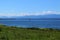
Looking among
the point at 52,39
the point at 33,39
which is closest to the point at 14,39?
the point at 33,39

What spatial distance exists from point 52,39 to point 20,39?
386 cm

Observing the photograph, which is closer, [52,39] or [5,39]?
[5,39]

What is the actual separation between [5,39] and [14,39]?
4.92 ft

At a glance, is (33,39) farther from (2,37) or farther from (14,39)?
(2,37)

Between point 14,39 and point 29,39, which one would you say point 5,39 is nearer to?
point 14,39

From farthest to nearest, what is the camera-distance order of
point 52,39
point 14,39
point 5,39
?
1. point 52,39
2. point 14,39
3. point 5,39

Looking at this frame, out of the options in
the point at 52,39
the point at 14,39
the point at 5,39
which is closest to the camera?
the point at 5,39

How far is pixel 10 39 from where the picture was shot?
→ 64.4ft

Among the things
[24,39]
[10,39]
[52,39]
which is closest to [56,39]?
[52,39]

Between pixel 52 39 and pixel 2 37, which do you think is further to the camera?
pixel 52 39

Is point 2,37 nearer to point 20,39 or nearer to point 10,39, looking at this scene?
point 10,39

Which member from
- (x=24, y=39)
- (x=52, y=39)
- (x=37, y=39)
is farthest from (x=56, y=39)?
(x=24, y=39)

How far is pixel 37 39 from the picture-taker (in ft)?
69.9

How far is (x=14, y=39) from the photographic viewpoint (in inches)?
795
